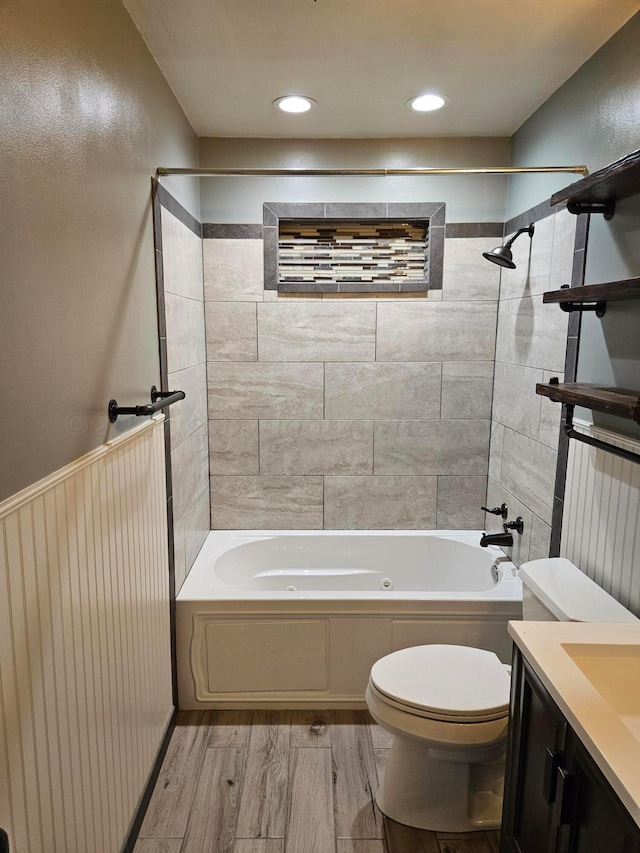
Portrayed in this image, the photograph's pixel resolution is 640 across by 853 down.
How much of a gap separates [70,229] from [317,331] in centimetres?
181

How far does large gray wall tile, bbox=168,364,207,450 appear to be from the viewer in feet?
7.61

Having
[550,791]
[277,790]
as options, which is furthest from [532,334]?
[277,790]

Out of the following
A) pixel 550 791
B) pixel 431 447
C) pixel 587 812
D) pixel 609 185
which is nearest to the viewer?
pixel 587 812

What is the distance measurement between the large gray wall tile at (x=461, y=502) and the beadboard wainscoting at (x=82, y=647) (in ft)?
5.53

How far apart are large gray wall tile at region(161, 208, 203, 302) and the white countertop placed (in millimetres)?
1743

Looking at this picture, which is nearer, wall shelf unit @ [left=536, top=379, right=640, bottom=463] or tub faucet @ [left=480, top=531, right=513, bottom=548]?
wall shelf unit @ [left=536, top=379, right=640, bottom=463]

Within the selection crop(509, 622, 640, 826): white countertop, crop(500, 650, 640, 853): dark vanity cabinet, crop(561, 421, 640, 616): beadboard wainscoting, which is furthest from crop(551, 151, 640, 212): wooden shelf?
crop(500, 650, 640, 853): dark vanity cabinet

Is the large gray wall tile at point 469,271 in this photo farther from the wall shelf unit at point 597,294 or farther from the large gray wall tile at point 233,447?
the large gray wall tile at point 233,447

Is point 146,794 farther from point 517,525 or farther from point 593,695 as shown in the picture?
point 517,525

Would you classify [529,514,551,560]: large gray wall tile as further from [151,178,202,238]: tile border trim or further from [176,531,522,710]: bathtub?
[151,178,202,238]: tile border trim

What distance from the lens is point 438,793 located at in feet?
6.12

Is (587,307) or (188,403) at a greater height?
(587,307)

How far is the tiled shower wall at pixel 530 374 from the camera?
2.25 meters

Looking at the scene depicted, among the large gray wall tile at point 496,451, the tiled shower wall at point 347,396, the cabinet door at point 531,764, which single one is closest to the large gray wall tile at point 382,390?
the tiled shower wall at point 347,396
